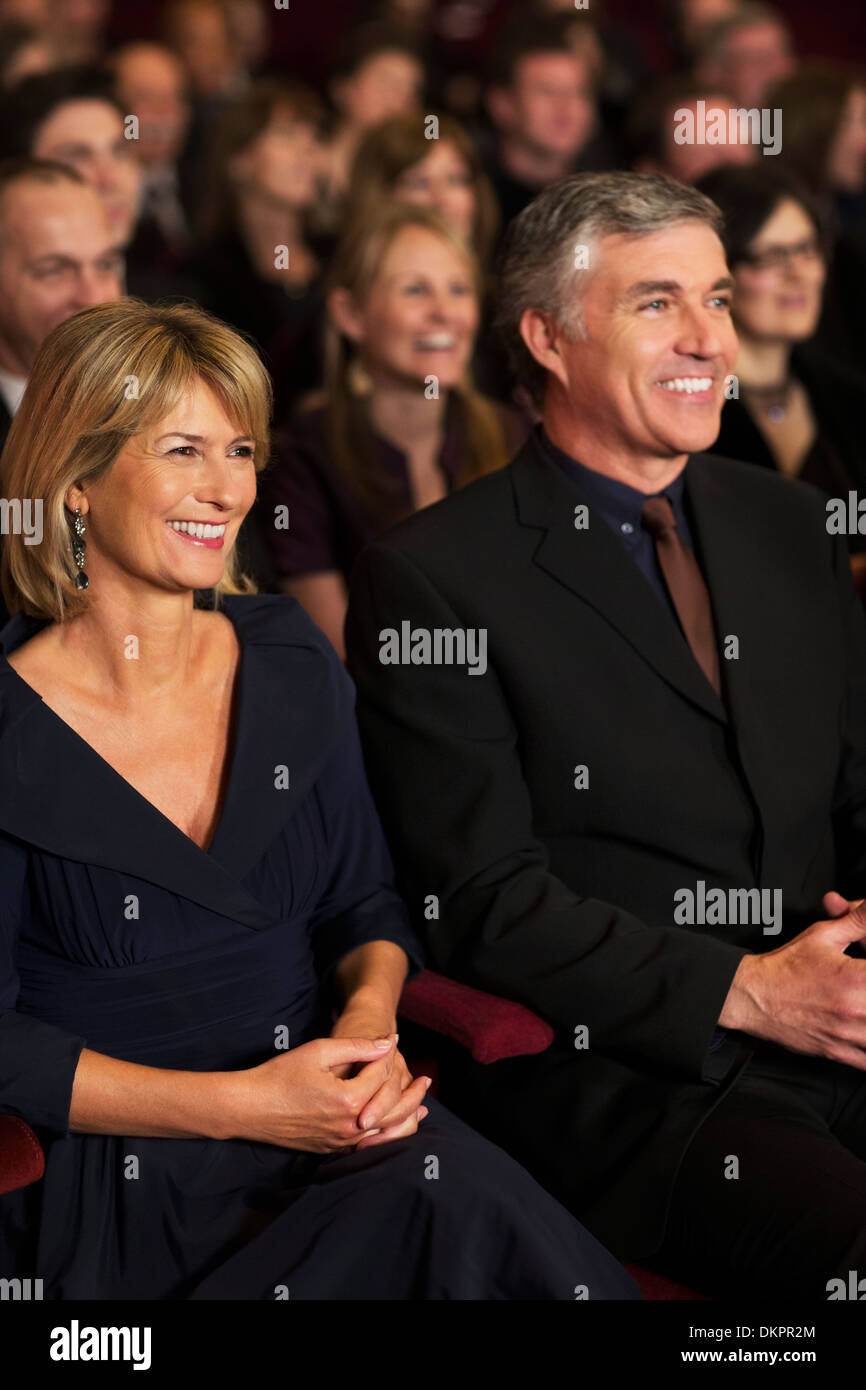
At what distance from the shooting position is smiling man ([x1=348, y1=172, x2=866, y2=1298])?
1.85 metres

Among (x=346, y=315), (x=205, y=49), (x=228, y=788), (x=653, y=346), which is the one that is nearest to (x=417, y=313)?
(x=346, y=315)

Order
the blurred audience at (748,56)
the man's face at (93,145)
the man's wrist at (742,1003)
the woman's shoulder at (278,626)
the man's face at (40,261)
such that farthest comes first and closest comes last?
the blurred audience at (748,56) → the man's face at (93,145) → the man's face at (40,261) → the woman's shoulder at (278,626) → the man's wrist at (742,1003)

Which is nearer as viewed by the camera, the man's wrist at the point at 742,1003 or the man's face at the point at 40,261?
the man's wrist at the point at 742,1003

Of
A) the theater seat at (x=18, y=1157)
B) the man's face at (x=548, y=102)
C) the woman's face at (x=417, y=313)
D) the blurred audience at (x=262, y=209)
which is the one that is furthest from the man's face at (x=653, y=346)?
the man's face at (x=548, y=102)

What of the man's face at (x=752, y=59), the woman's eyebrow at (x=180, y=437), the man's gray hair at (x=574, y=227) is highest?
the man's face at (x=752, y=59)

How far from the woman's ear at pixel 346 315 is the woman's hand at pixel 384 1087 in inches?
81.9

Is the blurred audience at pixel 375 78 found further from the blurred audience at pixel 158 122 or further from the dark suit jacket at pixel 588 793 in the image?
the dark suit jacket at pixel 588 793

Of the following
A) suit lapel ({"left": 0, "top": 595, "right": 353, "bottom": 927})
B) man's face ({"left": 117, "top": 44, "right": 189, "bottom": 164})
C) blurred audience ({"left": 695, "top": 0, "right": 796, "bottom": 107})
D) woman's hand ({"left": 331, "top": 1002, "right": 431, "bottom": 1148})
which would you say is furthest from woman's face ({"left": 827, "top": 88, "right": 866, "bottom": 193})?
woman's hand ({"left": 331, "top": 1002, "right": 431, "bottom": 1148})

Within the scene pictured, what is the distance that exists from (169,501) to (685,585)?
0.74 meters

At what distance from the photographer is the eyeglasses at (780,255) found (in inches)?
141

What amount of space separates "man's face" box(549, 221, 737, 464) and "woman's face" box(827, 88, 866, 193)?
9.96 feet

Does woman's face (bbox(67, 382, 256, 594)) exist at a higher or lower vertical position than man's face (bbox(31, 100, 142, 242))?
lower

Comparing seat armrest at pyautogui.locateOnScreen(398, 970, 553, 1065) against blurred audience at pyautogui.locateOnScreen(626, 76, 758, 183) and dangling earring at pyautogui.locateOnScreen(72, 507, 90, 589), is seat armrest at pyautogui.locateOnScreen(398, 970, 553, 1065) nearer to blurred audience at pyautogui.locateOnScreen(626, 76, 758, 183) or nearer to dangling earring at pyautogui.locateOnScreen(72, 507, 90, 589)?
dangling earring at pyautogui.locateOnScreen(72, 507, 90, 589)
